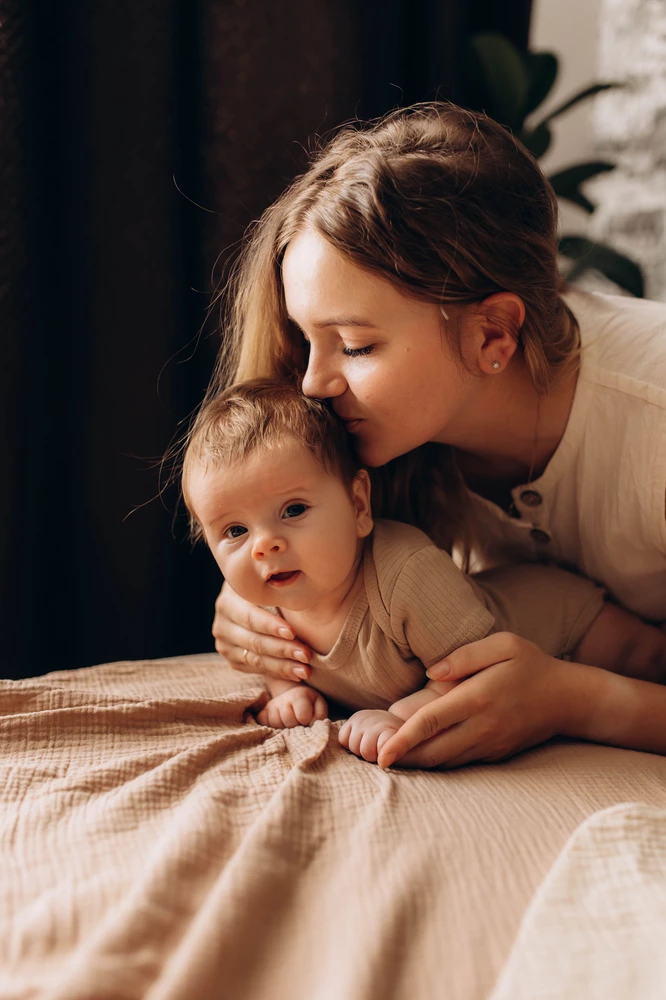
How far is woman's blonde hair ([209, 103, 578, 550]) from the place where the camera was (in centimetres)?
109

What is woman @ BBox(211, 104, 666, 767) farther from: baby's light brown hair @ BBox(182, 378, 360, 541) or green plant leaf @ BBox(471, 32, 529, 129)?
green plant leaf @ BBox(471, 32, 529, 129)

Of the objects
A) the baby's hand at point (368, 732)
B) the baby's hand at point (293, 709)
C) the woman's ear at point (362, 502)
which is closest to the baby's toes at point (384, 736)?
the baby's hand at point (368, 732)

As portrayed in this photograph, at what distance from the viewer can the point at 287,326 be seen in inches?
49.4

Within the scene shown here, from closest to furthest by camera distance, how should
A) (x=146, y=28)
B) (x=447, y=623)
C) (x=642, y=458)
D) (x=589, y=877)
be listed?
(x=589, y=877)
(x=447, y=623)
(x=642, y=458)
(x=146, y=28)

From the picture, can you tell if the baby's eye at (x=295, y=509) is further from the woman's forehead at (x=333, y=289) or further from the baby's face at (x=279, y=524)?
the woman's forehead at (x=333, y=289)

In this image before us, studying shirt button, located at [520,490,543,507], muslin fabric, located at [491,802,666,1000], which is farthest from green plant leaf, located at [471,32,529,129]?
muslin fabric, located at [491,802,666,1000]

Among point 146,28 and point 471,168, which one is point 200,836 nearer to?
point 471,168

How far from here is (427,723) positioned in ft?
3.29

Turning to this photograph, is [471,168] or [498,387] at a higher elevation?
[471,168]

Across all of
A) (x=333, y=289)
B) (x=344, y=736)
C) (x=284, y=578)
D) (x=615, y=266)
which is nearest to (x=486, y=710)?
(x=344, y=736)

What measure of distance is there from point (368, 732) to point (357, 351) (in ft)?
1.44

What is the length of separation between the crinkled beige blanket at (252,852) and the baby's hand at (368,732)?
2 centimetres

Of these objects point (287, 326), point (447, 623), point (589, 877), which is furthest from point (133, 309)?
point (589, 877)

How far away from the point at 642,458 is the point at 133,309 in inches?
31.7
